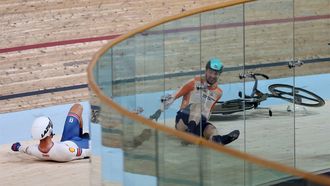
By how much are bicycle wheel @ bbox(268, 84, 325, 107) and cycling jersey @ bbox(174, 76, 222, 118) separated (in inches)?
16.4

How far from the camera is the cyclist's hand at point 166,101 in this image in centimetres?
800

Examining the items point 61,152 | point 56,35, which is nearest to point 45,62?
point 56,35

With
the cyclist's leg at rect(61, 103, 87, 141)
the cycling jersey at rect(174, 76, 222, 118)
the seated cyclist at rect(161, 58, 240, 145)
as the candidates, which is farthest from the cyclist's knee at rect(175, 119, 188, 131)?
the cyclist's leg at rect(61, 103, 87, 141)

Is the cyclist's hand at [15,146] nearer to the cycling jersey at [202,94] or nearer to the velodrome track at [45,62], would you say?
the velodrome track at [45,62]

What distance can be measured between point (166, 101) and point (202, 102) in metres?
0.40

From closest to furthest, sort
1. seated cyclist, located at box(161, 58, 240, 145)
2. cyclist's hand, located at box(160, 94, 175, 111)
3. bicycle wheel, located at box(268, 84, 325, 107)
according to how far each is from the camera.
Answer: cyclist's hand, located at box(160, 94, 175, 111) < seated cyclist, located at box(161, 58, 240, 145) < bicycle wheel, located at box(268, 84, 325, 107)

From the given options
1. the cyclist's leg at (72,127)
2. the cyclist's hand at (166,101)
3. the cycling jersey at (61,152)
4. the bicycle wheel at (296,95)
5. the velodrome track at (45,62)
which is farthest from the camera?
the velodrome track at (45,62)

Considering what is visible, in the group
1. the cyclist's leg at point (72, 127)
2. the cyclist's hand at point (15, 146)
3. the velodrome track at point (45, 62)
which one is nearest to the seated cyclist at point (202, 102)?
the cyclist's leg at point (72, 127)

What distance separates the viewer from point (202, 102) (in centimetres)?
835

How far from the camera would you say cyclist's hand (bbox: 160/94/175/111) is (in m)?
8.00

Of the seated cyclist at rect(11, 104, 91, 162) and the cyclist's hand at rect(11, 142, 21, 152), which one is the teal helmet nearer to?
the seated cyclist at rect(11, 104, 91, 162)

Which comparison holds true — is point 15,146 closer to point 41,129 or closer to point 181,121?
point 41,129

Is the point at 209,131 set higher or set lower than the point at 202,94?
lower

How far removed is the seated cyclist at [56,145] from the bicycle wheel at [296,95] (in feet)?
8.43
